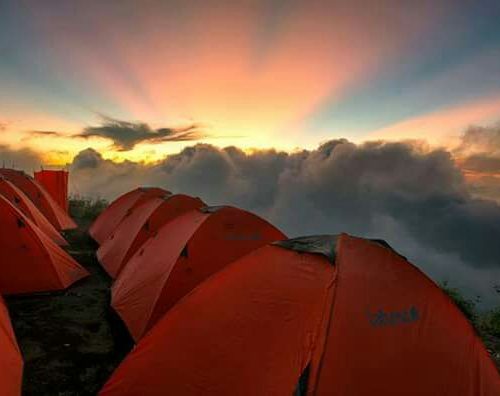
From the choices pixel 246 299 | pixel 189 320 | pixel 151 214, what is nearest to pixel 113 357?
pixel 189 320

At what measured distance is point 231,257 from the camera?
7.30 m

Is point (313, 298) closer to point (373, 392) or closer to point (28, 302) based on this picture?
point (373, 392)

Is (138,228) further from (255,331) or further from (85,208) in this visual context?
(85,208)

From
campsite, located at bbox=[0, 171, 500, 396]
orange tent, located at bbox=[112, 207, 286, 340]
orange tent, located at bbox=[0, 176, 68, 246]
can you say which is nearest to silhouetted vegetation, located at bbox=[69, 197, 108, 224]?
orange tent, located at bbox=[0, 176, 68, 246]

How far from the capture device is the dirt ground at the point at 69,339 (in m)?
5.28

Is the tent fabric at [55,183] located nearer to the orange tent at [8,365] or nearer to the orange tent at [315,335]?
the orange tent at [8,365]

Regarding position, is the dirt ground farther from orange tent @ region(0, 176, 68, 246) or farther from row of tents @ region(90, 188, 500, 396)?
orange tent @ region(0, 176, 68, 246)

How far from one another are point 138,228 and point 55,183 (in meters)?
10.4

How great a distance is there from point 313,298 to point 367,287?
1.69 feet

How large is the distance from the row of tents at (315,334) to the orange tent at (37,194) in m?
12.1

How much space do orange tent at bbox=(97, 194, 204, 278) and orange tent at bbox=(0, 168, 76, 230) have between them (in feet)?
16.6

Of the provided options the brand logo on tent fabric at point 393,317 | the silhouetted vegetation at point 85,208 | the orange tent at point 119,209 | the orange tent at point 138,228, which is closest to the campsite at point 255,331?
the brand logo on tent fabric at point 393,317

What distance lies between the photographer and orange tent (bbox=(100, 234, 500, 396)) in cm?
374

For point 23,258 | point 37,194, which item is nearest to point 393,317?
point 23,258
